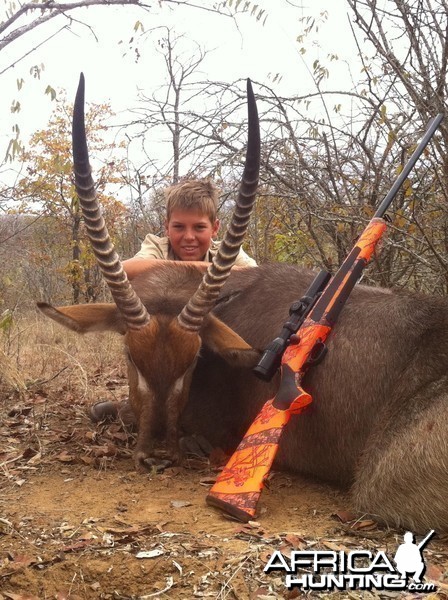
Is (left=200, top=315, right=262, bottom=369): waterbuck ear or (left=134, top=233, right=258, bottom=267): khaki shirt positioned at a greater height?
(left=134, top=233, right=258, bottom=267): khaki shirt

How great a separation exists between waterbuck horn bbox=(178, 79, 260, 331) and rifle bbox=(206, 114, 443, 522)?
55 cm

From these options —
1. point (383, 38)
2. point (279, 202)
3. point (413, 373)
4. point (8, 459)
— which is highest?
point (383, 38)

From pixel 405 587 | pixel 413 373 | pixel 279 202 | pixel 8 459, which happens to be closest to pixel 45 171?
pixel 279 202

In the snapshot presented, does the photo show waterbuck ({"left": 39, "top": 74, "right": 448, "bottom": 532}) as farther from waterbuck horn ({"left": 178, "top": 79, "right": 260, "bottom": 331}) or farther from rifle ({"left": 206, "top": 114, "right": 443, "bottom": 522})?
rifle ({"left": 206, "top": 114, "right": 443, "bottom": 522})

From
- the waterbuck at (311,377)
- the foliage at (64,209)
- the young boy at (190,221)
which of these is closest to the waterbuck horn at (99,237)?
the waterbuck at (311,377)

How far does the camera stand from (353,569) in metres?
3.08

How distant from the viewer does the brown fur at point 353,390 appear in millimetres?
3746

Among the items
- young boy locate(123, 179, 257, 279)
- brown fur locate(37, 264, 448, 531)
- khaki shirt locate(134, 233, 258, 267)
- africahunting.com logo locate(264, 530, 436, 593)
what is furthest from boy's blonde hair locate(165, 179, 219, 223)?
africahunting.com logo locate(264, 530, 436, 593)

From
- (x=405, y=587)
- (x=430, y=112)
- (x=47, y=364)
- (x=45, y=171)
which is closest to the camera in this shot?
(x=405, y=587)

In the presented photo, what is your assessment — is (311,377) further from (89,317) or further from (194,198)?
(194,198)

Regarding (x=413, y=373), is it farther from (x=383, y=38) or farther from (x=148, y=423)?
(x=383, y=38)

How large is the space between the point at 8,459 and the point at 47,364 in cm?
298

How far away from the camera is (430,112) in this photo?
6.18 m

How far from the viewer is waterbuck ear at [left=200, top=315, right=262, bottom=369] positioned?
4559mm
